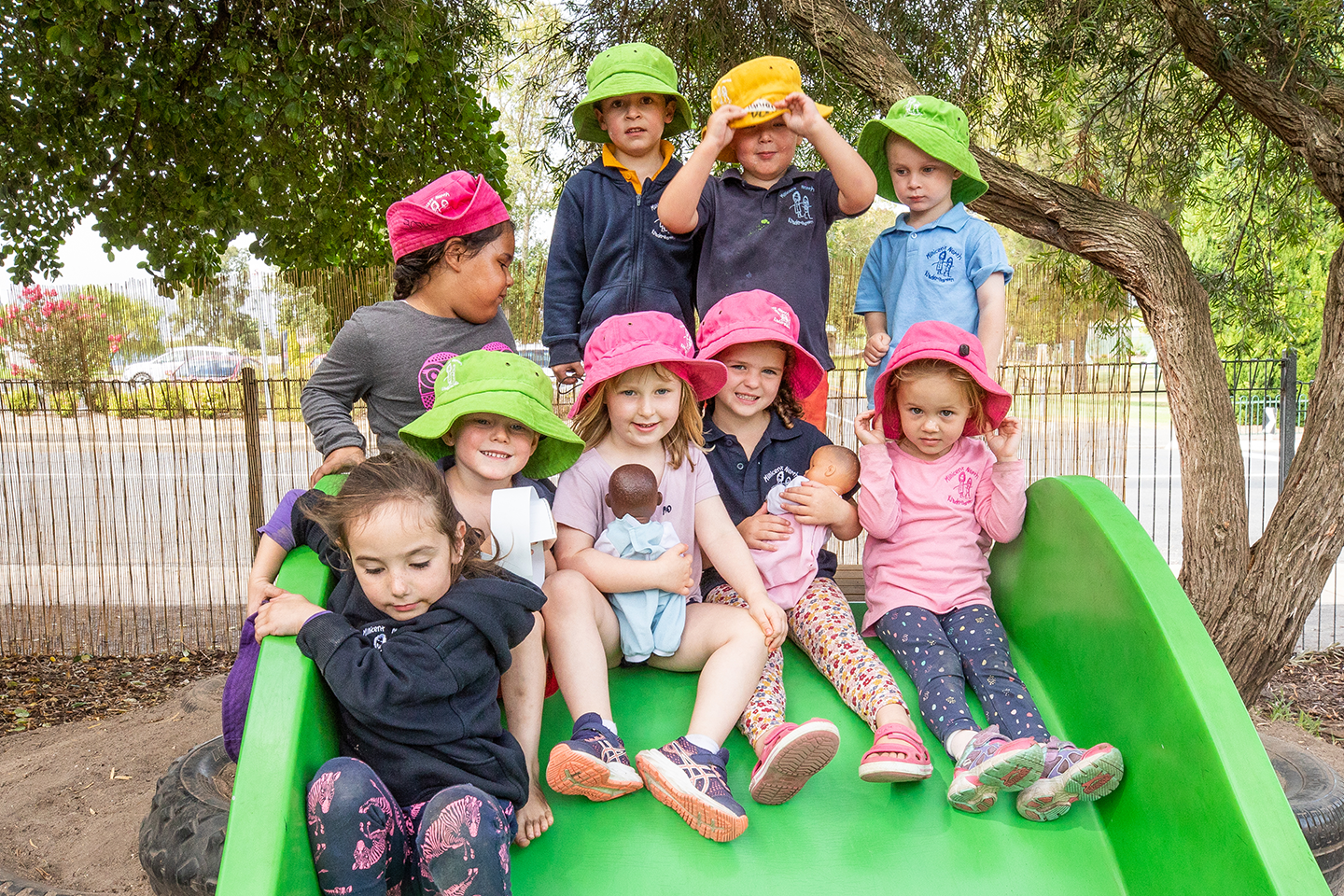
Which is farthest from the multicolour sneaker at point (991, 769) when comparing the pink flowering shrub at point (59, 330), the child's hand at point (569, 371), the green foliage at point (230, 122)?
the pink flowering shrub at point (59, 330)

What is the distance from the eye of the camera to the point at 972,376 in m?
2.54

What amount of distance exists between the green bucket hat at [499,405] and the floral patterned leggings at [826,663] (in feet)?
2.09

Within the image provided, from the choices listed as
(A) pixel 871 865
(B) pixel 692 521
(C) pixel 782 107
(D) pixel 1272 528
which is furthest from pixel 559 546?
(D) pixel 1272 528

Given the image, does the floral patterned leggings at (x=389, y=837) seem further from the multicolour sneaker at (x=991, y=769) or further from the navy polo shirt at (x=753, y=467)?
the navy polo shirt at (x=753, y=467)

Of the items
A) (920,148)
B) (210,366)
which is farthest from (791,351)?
(210,366)

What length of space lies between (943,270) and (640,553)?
132 centimetres

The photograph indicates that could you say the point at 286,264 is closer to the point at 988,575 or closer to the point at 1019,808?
the point at 988,575

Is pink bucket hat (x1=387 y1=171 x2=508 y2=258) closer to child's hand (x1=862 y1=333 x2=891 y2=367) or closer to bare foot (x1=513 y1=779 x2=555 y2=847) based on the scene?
child's hand (x1=862 y1=333 x2=891 y2=367)

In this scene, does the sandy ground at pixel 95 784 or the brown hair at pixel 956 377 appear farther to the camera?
the sandy ground at pixel 95 784

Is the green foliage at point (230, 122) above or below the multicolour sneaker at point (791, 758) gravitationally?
above

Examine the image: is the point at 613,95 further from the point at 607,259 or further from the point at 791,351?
the point at 791,351

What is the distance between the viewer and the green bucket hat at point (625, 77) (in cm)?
285

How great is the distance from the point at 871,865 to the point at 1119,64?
5023mm

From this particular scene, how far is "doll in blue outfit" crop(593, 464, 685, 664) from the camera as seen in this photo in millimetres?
2365
